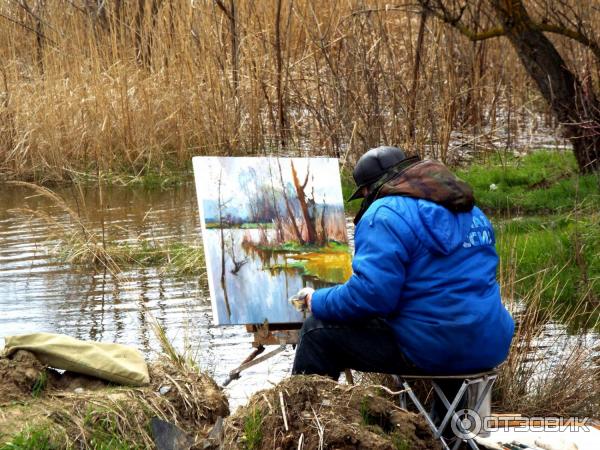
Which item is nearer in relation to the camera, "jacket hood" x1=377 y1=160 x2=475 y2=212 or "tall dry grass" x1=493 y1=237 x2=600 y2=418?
"jacket hood" x1=377 y1=160 x2=475 y2=212

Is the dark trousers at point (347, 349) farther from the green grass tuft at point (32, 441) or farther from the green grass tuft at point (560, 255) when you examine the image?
the green grass tuft at point (560, 255)

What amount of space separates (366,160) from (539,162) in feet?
25.0

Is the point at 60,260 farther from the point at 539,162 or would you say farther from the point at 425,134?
the point at 539,162

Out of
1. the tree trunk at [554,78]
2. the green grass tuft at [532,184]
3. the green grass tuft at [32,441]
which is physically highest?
the tree trunk at [554,78]

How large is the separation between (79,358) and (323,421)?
4.31 feet

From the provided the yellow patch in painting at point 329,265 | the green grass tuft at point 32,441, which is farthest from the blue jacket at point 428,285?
the green grass tuft at point 32,441

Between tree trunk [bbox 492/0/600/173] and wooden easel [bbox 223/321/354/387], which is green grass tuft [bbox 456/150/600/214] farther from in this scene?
wooden easel [bbox 223/321/354/387]

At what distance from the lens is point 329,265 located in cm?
537

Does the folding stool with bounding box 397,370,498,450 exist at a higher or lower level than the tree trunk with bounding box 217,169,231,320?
lower

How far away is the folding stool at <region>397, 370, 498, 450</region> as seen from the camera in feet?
13.8

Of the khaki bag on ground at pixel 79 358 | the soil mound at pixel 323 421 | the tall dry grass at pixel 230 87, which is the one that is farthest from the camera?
the tall dry grass at pixel 230 87

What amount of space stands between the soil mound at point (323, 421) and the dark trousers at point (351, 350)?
0.18 meters

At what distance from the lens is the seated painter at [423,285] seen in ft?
13.5

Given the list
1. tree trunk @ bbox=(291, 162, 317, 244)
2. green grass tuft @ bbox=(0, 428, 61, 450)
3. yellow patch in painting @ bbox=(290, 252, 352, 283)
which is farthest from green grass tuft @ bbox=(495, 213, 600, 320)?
green grass tuft @ bbox=(0, 428, 61, 450)
